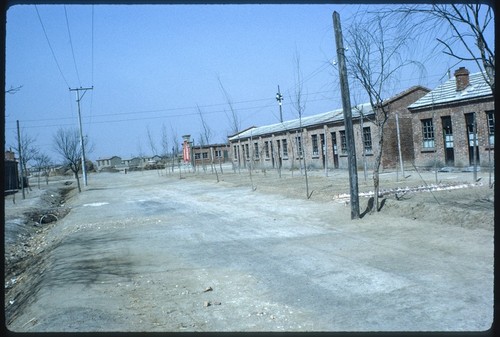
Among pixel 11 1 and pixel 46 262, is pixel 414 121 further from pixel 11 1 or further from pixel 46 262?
pixel 11 1

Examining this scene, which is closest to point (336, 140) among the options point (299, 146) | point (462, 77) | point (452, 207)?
point (299, 146)

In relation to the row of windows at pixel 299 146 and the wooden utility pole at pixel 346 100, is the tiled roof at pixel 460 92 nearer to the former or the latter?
the row of windows at pixel 299 146

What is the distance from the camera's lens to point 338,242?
29.0 feet

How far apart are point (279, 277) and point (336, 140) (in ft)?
87.4

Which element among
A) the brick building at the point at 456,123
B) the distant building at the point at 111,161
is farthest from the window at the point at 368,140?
the distant building at the point at 111,161

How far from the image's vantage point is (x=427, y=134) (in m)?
25.1

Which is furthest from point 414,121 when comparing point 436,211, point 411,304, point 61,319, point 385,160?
point 61,319

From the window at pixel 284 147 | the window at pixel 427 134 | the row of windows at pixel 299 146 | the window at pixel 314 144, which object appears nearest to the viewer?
the window at pixel 427 134

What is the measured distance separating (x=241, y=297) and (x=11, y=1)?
4359 millimetres

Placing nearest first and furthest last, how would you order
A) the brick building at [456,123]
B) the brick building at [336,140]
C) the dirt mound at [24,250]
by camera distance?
the dirt mound at [24,250] < the brick building at [456,123] < the brick building at [336,140]

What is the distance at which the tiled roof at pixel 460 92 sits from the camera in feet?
69.5

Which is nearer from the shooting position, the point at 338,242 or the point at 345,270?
the point at 345,270

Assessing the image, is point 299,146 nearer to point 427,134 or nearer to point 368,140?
point 368,140

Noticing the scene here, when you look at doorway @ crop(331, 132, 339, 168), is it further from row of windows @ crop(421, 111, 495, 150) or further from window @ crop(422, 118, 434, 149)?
row of windows @ crop(421, 111, 495, 150)
